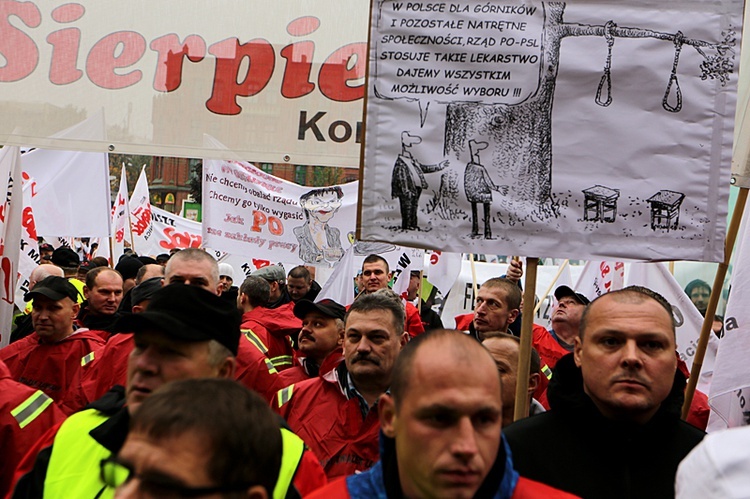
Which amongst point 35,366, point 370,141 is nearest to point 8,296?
point 35,366

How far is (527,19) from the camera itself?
465 centimetres

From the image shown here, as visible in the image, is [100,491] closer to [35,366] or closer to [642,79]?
[642,79]

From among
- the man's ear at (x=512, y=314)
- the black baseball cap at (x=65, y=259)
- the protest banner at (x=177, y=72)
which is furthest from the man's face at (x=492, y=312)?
the black baseball cap at (x=65, y=259)

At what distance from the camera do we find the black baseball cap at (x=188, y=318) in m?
3.28

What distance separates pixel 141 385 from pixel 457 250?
1.87m

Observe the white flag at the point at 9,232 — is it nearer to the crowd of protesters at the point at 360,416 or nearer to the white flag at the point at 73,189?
the crowd of protesters at the point at 360,416

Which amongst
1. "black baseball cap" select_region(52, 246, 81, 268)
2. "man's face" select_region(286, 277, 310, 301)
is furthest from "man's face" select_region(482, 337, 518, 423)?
"black baseball cap" select_region(52, 246, 81, 268)

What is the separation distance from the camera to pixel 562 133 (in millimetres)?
4605

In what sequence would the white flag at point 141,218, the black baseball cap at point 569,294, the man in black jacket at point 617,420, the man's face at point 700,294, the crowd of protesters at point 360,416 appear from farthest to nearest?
the white flag at point 141,218, the man's face at point 700,294, the black baseball cap at point 569,294, the man in black jacket at point 617,420, the crowd of protesters at point 360,416

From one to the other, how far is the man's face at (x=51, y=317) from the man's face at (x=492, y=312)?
3.12m

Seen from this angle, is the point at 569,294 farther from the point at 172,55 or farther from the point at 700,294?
the point at 700,294

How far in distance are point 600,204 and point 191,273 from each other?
2.75 m

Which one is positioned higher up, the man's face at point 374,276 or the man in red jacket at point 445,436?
the man in red jacket at point 445,436

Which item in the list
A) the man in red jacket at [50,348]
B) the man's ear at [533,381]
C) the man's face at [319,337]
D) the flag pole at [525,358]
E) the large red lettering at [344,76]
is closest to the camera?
the flag pole at [525,358]
